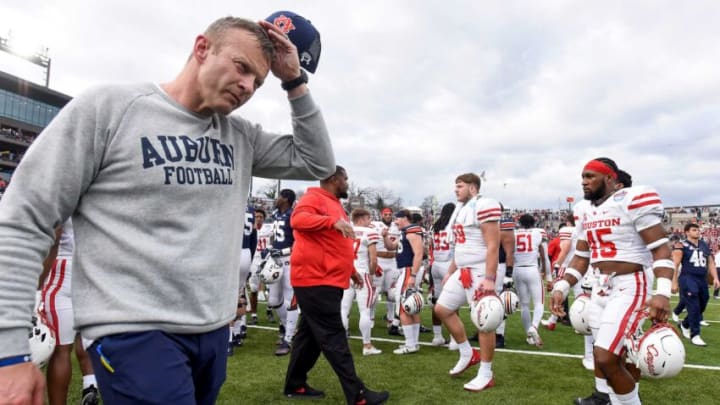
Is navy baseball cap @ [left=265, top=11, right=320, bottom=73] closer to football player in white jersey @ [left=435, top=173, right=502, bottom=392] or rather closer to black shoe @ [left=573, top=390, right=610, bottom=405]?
football player in white jersey @ [left=435, top=173, right=502, bottom=392]

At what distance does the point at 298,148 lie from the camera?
83.3 inches

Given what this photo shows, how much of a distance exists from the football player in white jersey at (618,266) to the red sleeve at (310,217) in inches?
97.4

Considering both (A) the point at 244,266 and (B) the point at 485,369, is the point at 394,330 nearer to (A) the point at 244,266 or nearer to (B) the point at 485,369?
(A) the point at 244,266

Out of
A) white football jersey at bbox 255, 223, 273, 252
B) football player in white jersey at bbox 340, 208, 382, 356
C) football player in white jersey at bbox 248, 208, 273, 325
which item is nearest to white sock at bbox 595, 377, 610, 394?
football player in white jersey at bbox 340, 208, 382, 356

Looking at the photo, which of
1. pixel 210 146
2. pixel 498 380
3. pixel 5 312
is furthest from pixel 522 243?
pixel 5 312

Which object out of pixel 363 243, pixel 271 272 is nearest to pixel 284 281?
pixel 271 272

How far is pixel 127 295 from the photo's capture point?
1492 mm

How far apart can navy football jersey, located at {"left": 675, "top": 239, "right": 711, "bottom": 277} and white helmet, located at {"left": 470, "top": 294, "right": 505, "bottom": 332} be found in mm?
6179

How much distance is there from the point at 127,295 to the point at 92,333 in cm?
Result: 17

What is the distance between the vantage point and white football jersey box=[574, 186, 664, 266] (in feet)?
13.0

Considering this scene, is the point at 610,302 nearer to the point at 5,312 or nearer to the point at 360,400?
the point at 360,400

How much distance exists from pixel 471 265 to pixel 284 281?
131 inches

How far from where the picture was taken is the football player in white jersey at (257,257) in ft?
31.7

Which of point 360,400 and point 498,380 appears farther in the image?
point 498,380
